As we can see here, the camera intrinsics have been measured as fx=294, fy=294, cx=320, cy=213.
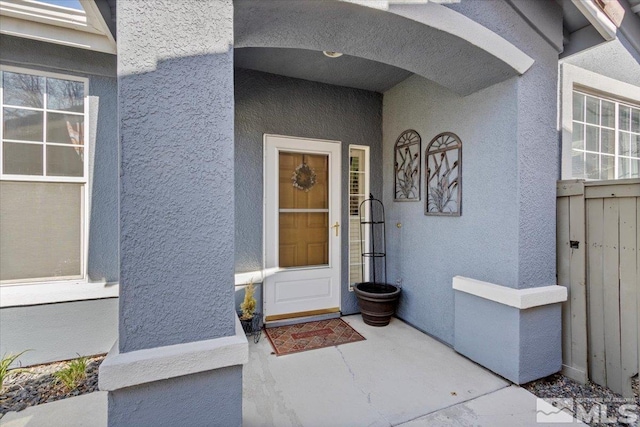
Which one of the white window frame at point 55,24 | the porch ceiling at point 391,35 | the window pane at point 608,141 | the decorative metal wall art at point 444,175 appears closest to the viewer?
the porch ceiling at point 391,35

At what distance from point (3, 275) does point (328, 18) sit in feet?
13.5

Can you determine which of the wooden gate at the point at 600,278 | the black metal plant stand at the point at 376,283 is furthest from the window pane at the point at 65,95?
the wooden gate at the point at 600,278

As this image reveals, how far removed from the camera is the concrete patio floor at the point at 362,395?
2344 millimetres

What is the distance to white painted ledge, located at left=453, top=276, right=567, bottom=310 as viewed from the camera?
2713mm

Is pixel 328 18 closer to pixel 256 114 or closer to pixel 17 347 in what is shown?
pixel 256 114

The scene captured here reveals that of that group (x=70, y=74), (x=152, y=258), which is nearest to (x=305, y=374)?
(x=152, y=258)

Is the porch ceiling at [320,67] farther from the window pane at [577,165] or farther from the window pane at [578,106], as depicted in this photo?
the window pane at [577,165]

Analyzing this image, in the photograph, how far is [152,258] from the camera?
1670 millimetres

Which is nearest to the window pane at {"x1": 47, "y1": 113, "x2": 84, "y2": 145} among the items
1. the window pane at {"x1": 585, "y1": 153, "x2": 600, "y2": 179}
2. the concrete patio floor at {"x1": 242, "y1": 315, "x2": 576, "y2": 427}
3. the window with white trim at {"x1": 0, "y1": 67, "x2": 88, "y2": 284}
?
the window with white trim at {"x1": 0, "y1": 67, "x2": 88, "y2": 284}

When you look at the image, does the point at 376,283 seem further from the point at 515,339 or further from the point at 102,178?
the point at 102,178

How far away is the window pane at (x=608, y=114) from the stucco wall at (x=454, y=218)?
91.1 inches

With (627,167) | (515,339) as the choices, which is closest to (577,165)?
(627,167)

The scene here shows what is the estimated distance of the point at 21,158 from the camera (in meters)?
3.16

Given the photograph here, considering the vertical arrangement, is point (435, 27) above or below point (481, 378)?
above
